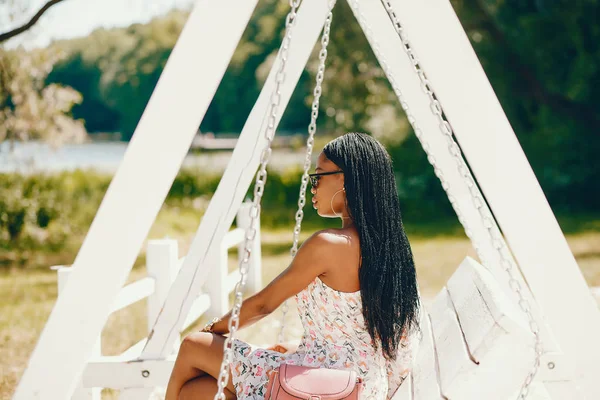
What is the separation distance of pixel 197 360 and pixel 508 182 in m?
1.38

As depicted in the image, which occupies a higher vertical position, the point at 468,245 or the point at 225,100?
the point at 225,100

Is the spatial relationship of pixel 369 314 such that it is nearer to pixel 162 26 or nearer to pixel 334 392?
pixel 334 392

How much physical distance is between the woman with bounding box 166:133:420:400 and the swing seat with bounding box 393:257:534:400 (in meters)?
0.17

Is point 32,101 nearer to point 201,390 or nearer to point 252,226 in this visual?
point 201,390

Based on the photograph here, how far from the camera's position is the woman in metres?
2.73

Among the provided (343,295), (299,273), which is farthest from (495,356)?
(299,273)

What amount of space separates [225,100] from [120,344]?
30.0 m

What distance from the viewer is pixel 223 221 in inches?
147

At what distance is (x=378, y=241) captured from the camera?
280 cm

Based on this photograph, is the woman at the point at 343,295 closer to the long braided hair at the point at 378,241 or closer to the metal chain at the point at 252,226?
the long braided hair at the point at 378,241

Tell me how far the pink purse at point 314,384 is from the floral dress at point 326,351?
16 centimetres

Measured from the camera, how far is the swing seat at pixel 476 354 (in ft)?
7.55

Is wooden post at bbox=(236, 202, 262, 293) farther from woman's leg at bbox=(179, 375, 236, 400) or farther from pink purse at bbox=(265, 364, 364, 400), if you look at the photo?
pink purse at bbox=(265, 364, 364, 400)

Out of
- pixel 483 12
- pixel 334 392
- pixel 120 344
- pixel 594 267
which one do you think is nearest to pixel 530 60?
pixel 483 12
